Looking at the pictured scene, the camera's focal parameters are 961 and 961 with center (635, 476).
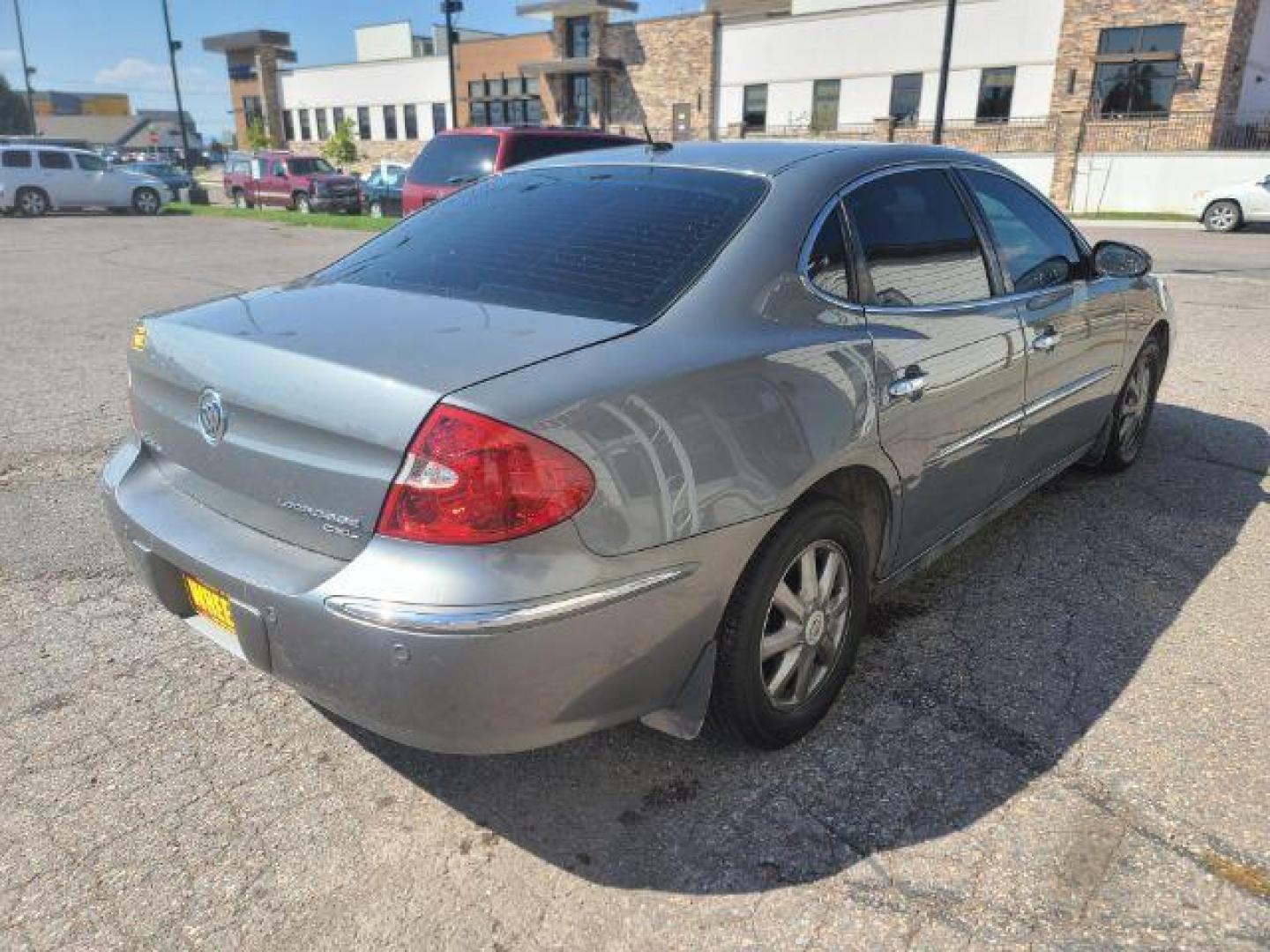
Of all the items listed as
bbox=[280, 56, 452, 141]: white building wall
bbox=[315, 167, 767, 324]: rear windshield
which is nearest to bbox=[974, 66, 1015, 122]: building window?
bbox=[280, 56, 452, 141]: white building wall

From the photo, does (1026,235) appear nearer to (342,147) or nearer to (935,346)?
(935,346)

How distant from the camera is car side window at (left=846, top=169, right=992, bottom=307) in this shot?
2.90m

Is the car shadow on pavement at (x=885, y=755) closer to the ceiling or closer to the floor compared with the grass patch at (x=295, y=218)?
closer to the ceiling

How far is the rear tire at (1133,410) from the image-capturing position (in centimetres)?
475

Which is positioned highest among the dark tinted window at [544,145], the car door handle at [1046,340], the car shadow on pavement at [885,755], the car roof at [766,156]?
the car roof at [766,156]

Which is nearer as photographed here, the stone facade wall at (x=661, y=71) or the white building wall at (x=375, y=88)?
the stone facade wall at (x=661, y=71)

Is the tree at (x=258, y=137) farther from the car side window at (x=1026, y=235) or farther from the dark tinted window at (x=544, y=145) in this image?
the car side window at (x=1026, y=235)

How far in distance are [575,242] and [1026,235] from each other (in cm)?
196

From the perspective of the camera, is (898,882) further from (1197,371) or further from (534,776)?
(1197,371)

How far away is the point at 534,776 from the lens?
2625 mm

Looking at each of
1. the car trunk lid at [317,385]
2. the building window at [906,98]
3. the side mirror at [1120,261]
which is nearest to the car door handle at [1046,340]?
the side mirror at [1120,261]

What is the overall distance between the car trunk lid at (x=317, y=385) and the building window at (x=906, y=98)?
35.7 metres

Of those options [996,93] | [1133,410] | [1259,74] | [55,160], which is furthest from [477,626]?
[1259,74]

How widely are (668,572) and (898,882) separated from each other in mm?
908
